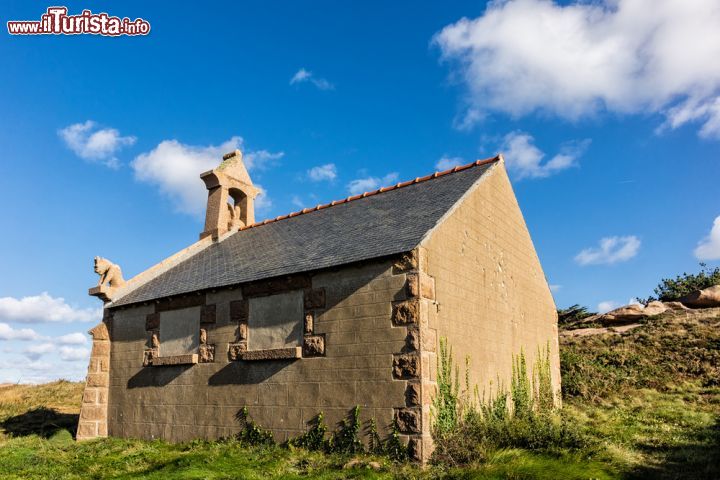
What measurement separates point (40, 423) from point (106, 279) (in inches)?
212

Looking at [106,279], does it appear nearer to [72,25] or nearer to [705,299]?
[72,25]

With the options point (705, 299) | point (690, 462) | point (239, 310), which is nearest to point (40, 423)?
point (239, 310)

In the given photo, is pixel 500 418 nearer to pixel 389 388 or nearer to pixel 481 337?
pixel 481 337

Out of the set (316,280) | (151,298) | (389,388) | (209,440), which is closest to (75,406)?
(151,298)

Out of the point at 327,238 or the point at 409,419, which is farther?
the point at 327,238

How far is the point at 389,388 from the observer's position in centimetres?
1027

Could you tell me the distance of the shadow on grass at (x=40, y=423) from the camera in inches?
652

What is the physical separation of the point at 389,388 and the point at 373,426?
759 mm

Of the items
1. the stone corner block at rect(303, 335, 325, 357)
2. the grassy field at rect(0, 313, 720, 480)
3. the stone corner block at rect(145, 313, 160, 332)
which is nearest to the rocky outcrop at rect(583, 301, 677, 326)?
the grassy field at rect(0, 313, 720, 480)

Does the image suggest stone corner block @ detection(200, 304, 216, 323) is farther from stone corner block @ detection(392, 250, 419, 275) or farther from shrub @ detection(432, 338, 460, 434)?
shrub @ detection(432, 338, 460, 434)

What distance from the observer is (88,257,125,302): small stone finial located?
16547mm

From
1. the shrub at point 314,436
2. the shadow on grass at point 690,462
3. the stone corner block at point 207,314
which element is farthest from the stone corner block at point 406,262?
the stone corner block at point 207,314

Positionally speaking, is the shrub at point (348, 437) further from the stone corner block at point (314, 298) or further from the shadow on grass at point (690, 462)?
the shadow on grass at point (690, 462)

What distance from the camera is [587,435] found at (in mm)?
11086
